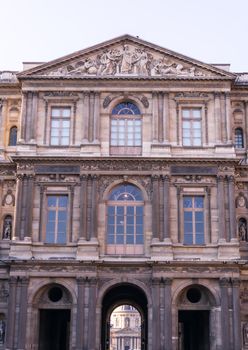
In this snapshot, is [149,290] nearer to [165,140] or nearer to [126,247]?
[126,247]

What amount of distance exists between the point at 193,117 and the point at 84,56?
749cm

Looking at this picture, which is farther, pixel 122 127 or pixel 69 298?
pixel 122 127

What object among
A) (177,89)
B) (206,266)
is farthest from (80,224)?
(177,89)

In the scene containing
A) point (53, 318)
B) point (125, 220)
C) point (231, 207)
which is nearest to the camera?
point (231, 207)

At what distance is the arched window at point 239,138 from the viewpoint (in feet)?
122

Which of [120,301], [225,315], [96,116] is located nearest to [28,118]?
[96,116]

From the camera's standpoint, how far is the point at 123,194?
34.8 metres

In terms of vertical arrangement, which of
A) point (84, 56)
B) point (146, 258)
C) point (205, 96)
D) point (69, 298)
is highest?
point (84, 56)

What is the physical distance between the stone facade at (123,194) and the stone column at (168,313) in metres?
0.05

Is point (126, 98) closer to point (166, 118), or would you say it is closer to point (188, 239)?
point (166, 118)

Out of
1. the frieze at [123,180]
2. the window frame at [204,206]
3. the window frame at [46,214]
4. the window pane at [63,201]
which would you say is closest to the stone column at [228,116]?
the window frame at [204,206]

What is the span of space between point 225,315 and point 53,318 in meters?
11.6

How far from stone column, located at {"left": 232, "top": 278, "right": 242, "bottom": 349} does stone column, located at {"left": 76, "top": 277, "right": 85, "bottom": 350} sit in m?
7.97

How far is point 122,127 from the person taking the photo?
3597cm
